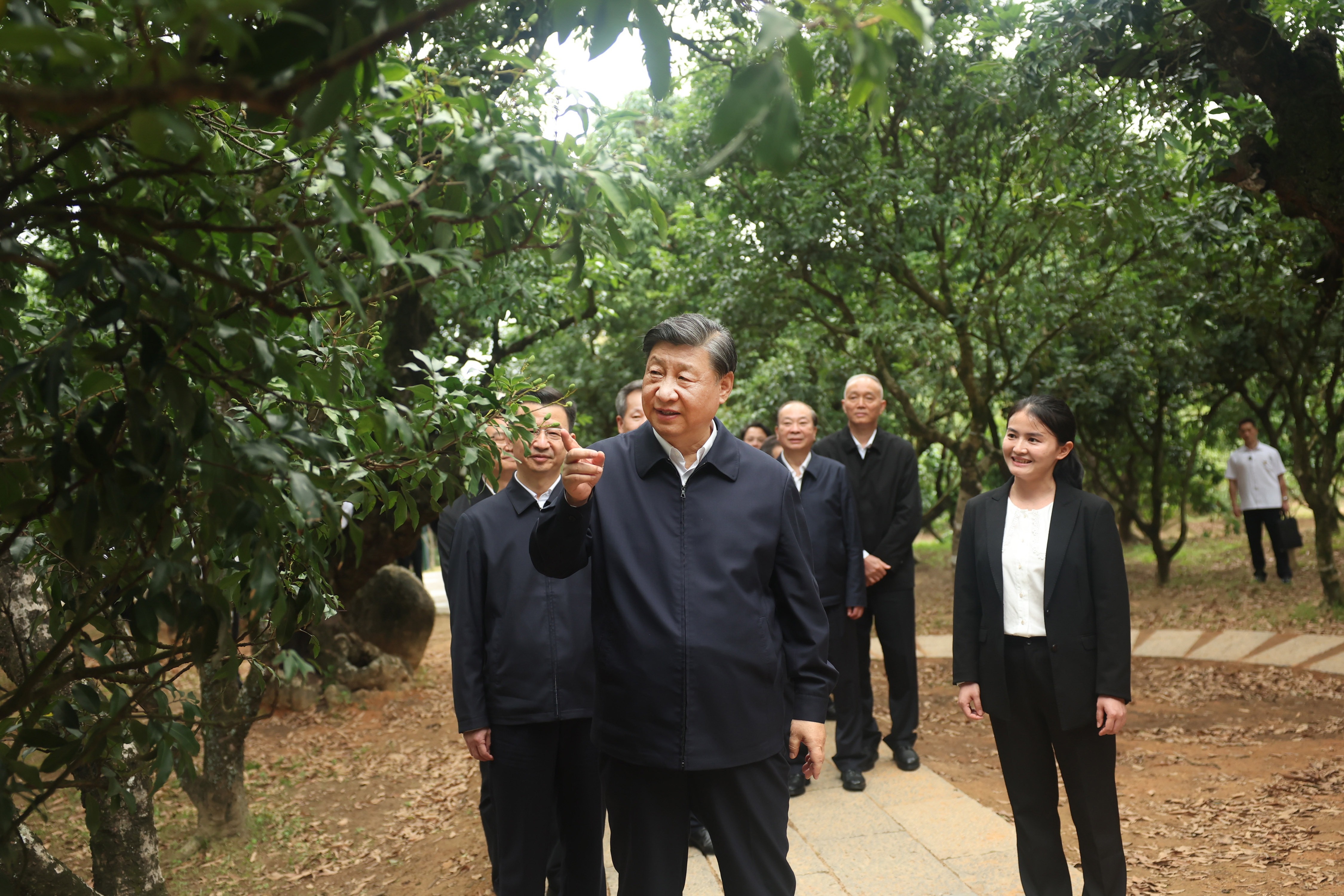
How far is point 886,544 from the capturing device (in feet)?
19.6

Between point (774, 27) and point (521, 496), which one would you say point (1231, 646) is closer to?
point (521, 496)

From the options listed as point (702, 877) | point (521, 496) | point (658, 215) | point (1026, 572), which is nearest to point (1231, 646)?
point (1026, 572)

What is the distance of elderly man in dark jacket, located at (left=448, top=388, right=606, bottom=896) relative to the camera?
3.40 meters

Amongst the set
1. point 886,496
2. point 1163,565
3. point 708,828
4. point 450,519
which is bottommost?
point 1163,565

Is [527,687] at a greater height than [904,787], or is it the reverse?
[527,687]

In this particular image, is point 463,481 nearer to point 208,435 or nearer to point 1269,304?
point 208,435

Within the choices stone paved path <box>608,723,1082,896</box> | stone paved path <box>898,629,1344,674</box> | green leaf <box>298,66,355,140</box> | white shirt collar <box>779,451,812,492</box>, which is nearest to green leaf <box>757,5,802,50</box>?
green leaf <box>298,66,355,140</box>

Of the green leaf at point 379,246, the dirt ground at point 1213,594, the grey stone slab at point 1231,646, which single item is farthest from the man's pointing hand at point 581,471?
the grey stone slab at point 1231,646

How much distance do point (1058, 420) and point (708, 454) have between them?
5.16 ft

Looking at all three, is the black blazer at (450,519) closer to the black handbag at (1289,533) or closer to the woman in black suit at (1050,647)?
the woman in black suit at (1050,647)

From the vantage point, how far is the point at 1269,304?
9352 mm

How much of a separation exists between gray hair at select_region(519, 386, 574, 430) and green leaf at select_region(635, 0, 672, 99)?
181cm

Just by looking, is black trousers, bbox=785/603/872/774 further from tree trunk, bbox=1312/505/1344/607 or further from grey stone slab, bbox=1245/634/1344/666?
tree trunk, bbox=1312/505/1344/607

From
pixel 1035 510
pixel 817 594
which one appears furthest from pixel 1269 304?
pixel 817 594
